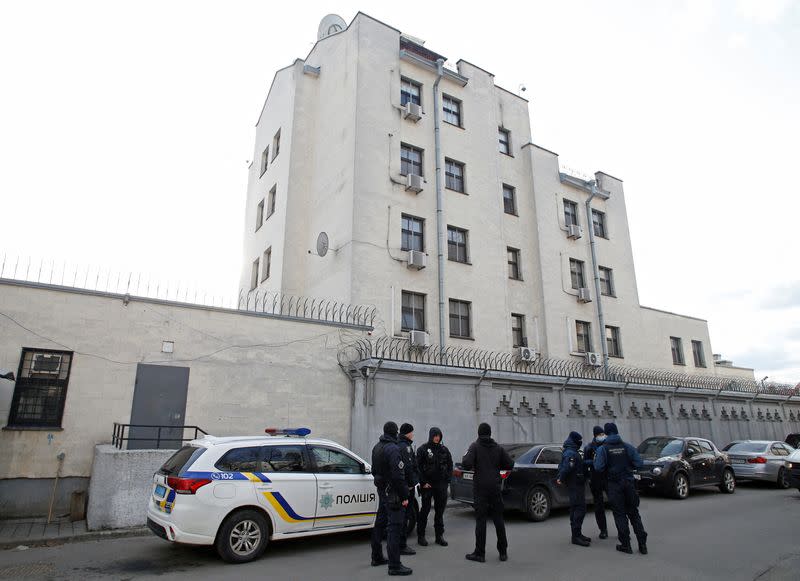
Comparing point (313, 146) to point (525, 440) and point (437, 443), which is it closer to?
point (525, 440)

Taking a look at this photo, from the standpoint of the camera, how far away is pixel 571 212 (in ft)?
87.6

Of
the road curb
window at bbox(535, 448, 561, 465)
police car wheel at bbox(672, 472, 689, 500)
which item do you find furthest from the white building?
the road curb

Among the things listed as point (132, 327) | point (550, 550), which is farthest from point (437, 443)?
point (132, 327)

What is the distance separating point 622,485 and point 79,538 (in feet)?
31.0

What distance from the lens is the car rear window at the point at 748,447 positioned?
17497mm

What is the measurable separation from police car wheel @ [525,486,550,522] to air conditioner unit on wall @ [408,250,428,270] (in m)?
9.60

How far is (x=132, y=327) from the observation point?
12.0 metres

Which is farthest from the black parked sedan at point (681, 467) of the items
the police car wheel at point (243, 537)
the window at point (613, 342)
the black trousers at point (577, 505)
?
the police car wheel at point (243, 537)

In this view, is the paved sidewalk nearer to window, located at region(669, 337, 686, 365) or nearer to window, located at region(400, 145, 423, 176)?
window, located at region(400, 145, 423, 176)

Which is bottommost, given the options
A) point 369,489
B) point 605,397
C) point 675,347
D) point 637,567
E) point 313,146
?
point 637,567

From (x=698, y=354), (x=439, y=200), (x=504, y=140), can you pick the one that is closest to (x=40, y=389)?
(x=439, y=200)

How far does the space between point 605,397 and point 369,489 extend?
43.0 feet

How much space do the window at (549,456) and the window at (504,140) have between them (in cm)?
1705

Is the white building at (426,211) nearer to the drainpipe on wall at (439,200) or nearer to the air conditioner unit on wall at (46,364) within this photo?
the drainpipe on wall at (439,200)
